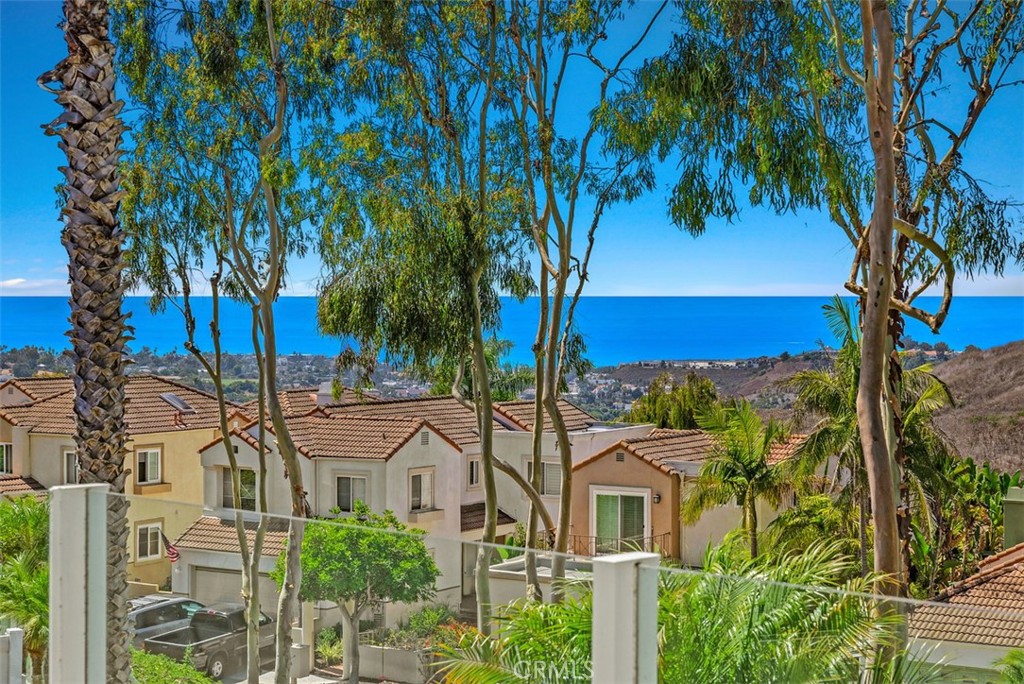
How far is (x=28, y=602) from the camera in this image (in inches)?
123

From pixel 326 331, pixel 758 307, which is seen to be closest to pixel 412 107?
pixel 326 331

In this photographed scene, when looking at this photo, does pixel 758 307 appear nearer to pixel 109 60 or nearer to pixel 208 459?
pixel 208 459

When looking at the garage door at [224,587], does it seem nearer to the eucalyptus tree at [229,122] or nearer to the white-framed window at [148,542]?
the white-framed window at [148,542]

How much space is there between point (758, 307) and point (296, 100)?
2417cm

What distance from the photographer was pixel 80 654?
7.77 feet

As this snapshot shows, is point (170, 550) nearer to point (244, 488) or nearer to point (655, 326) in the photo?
point (244, 488)

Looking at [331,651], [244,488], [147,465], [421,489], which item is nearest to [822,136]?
[331,651]

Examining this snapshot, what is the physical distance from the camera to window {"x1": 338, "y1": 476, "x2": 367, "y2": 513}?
19.8 metres

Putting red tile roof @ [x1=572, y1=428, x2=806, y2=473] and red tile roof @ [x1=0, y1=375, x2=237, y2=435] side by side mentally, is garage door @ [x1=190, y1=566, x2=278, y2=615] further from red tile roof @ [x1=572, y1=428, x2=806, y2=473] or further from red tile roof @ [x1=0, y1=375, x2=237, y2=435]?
red tile roof @ [x1=0, y1=375, x2=237, y2=435]

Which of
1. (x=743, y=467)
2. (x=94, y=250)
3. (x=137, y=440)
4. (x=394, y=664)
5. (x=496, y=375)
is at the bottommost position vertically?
(x=743, y=467)

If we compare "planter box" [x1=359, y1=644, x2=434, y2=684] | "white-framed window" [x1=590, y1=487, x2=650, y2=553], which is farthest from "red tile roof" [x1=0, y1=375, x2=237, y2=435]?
"planter box" [x1=359, y1=644, x2=434, y2=684]

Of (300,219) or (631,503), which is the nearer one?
(300,219)

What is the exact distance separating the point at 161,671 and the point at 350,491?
1718cm

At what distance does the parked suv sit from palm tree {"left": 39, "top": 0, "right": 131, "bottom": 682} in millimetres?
3827
